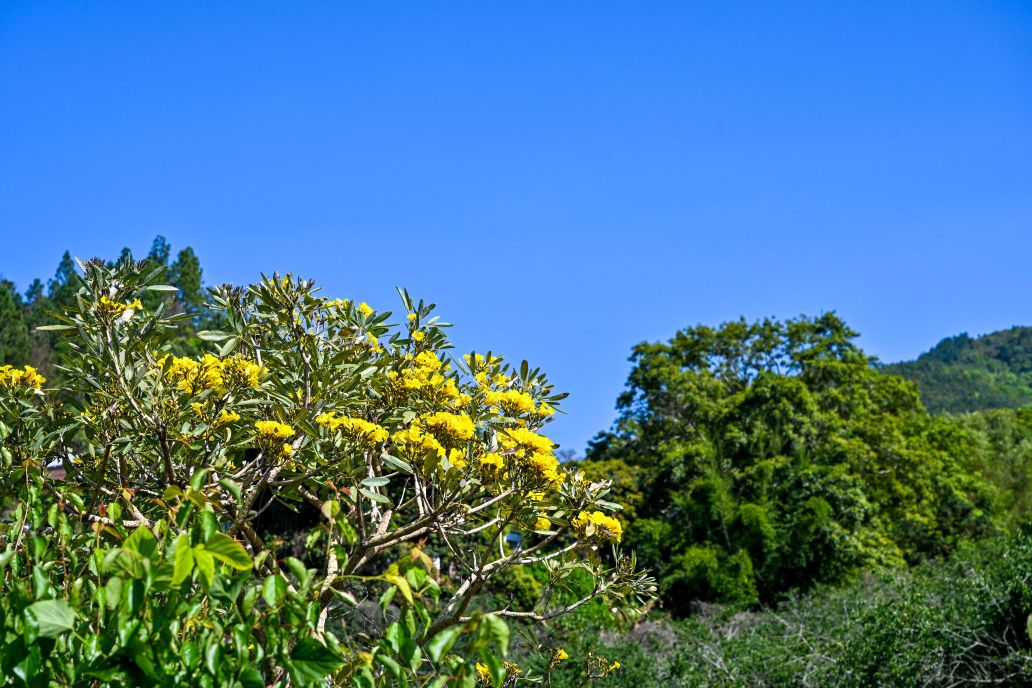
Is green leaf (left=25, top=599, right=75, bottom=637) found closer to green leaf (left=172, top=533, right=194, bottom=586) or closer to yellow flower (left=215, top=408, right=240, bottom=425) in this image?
green leaf (left=172, top=533, right=194, bottom=586)

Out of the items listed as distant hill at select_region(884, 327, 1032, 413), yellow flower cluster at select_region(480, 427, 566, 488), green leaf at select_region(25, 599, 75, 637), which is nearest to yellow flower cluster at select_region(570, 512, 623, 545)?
yellow flower cluster at select_region(480, 427, 566, 488)

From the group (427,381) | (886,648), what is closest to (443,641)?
(427,381)

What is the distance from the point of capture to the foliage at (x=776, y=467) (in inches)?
583

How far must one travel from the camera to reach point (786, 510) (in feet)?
50.3

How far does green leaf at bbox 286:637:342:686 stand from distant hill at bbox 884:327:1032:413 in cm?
5372

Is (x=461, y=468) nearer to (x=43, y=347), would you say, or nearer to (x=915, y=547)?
(x=915, y=547)

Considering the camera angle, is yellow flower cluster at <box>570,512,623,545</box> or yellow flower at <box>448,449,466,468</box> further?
yellow flower cluster at <box>570,512,623,545</box>

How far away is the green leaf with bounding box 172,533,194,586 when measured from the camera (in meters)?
1.50

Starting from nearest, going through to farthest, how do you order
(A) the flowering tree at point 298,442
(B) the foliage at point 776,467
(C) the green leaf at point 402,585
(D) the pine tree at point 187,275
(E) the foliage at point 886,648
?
(C) the green leaf at point 402,585, (A) the flowering tree at point 298,442, (E) the foliage at point 886,648, (B) the foliage at point 776,467, (D) the pine tree at point 187,275

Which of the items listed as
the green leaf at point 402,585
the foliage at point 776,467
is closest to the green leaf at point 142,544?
the green leaf at point 402,585

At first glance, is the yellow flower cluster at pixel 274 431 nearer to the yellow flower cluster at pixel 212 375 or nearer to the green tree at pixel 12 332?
the yellow flower cluster at pixel 212 375

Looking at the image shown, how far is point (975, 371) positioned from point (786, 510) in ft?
177

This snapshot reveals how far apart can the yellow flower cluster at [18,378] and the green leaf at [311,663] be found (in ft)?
6.83

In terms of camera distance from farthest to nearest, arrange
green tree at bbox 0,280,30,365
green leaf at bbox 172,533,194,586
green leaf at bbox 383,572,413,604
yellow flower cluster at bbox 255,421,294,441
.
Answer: green tree at bbox 0,280,30,365, yellow flower cluster at bbox 255,421,294,441, green leaf at bbox 383,572,413,604, green leaf at bbox 172,533,194,586
